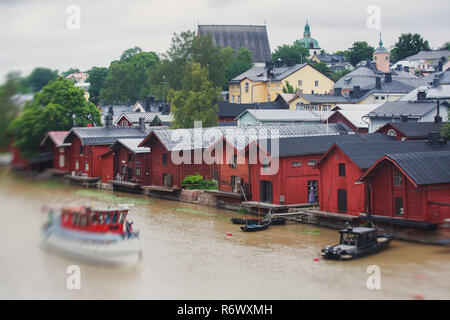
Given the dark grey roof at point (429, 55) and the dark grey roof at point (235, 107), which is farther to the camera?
the dark grey roof at point (429, 55)

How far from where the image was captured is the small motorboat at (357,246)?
23969 millimetres

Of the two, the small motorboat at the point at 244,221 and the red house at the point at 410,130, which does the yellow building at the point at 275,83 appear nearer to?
the red house at the point at 410,130

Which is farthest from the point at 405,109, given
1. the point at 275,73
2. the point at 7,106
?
the point at 7,106

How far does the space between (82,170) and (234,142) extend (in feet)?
82.3

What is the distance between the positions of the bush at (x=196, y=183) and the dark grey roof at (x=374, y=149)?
13039 millimetres

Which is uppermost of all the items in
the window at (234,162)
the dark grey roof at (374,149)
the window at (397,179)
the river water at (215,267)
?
the dark grey roof at (374,149)

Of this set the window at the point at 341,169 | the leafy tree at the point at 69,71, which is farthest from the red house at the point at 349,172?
the leafy tree at the point at 69,71

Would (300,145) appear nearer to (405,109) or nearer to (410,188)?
(410,188)

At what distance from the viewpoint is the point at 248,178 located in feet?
123

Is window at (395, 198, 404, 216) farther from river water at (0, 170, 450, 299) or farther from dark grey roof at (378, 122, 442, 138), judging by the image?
dark grey roof at (378, 122, 442, 138)

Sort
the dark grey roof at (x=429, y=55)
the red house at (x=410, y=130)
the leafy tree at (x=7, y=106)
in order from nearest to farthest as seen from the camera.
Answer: the leafy tree at (x=7, y=106) < the red house at (x=410, y=130) < the dark grey roof at (x=429, y=55)

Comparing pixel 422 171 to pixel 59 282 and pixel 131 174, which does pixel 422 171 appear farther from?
pixel 131 174

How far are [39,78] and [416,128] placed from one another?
1413 inches
